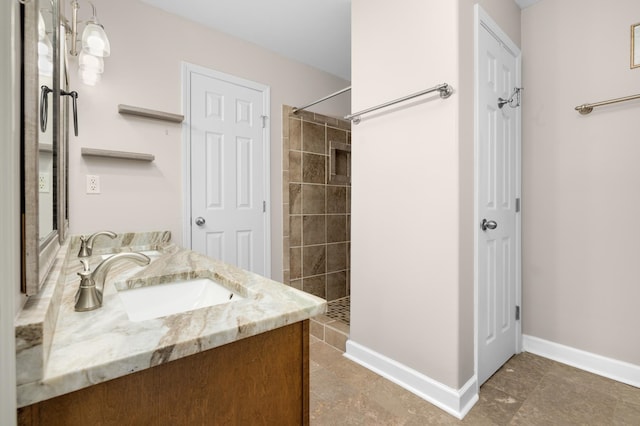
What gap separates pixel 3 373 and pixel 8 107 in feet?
1.07

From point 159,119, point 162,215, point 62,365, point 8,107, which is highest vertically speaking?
point 159,119

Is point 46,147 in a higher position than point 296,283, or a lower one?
higher

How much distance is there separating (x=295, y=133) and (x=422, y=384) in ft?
7.62

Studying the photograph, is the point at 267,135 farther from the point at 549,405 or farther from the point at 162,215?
the point at 549,405

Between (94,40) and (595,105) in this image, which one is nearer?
(94,40)

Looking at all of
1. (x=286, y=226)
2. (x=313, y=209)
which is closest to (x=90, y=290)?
(x=286, y=226)

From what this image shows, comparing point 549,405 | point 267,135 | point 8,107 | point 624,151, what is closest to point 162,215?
point 267,135

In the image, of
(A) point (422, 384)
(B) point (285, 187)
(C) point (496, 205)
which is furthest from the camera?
(B) point (285, 187)

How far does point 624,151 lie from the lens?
5.94 ft

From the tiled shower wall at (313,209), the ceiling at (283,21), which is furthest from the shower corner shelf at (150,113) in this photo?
the tiled shower wall at (313,209)

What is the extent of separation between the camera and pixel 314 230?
3.23 m

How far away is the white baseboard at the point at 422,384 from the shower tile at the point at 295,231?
1.27 m

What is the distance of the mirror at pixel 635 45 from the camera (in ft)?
5.80

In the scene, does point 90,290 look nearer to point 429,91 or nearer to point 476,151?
point 429,91
